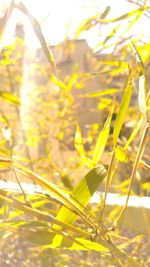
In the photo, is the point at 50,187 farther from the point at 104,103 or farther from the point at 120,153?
the point at 104,103

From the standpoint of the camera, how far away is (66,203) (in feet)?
0.90

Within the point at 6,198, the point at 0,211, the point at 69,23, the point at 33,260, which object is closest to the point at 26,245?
the point at 33,260

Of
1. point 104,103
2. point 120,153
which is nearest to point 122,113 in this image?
point 120,153

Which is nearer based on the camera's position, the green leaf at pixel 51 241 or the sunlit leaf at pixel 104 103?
the green leaf at pixel 51 241

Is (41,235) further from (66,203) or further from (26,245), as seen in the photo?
(26,245)

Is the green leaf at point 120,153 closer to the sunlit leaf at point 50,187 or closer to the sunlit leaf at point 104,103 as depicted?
the sunlit leaf at point 50,187

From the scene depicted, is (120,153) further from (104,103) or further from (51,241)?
(104,103)

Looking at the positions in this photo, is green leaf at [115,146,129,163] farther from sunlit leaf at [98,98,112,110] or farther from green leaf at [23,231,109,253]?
sunlit leaf at [98,98,112,110]

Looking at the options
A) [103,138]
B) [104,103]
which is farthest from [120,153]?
[104,103]

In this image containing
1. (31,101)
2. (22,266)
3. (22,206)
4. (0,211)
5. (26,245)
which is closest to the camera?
(22,206)

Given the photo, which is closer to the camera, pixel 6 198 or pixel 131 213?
pixel 6 198

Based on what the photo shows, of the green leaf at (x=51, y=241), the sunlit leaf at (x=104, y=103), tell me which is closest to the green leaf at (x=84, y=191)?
the green leaf at (x=51, y=241)

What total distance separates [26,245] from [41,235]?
1.35 m

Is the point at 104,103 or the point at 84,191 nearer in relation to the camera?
the point at 84,191
